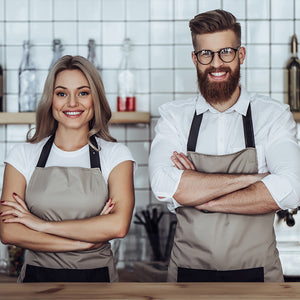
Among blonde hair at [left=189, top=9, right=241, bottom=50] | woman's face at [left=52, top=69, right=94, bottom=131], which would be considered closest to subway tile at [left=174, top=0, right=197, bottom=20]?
blonde hair at [left=189, top=9, right=241, bottom=50]

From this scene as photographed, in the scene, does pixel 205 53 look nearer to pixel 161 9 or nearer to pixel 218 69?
pixel 218 69

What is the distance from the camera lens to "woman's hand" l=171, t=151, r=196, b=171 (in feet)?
5.70

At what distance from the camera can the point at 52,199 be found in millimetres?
1723

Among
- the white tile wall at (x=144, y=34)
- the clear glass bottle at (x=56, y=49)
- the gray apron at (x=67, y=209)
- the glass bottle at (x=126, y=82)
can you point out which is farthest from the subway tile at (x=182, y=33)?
the gray apron at (x=67, y=209)

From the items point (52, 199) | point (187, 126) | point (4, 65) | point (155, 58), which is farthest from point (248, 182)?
point (4, 65)

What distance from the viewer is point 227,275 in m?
1.69

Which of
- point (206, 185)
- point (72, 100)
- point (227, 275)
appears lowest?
point (227, 275)

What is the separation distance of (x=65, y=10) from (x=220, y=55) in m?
1.24

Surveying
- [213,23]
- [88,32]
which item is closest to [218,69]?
[213,23]

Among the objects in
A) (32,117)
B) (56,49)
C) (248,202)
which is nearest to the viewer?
(248,202)

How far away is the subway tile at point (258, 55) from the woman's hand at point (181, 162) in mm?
1107

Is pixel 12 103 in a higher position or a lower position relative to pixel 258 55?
lower

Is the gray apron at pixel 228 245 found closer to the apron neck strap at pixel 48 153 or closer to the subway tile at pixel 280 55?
the apron neck strap at pixel 48 153

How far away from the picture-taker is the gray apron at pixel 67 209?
5.50 ft
